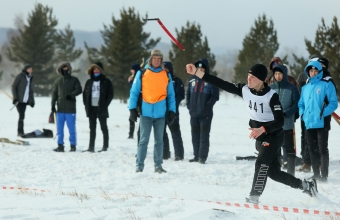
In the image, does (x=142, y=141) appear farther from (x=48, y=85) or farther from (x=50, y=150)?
(x=48, y=85)

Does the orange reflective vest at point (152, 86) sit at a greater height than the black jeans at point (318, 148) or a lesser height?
greater

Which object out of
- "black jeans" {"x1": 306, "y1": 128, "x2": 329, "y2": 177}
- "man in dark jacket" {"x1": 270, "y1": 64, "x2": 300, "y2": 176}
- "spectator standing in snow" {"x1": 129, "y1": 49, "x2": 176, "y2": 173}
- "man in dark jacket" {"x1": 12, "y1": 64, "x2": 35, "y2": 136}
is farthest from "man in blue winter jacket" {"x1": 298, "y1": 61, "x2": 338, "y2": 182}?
"man in dark jacket" {"x1": 12, "y1": 64, "x2": 35, "y2": 136}

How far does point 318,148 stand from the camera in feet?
25.5

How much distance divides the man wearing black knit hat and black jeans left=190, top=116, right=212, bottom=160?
3.80 meters

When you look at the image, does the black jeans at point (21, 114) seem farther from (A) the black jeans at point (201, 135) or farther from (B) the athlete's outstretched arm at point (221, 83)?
(B) the athlete's outstretched arm at point (221, 83)

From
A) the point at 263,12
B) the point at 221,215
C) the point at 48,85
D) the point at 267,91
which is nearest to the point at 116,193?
the point at 221,215

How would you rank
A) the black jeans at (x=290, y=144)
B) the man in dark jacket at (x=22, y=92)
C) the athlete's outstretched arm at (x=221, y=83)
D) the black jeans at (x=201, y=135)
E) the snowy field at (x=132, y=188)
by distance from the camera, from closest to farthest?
the snowy field at (x=132, y=188), the athlete's outstretched arm at (x=221, y=83), the black jeans at (x=290, y=144), the black jeans at (x=201, y=135), the man in dark jacket at (x=22, y=92)

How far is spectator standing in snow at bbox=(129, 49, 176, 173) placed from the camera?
810 centimetres

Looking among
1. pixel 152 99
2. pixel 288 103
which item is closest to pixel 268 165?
pixel 288 103

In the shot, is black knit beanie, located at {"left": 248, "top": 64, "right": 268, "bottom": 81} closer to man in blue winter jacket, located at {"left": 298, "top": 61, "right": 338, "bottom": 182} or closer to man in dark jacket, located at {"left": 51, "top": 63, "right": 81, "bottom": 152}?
man in blue winter jacket, located at {"left": 298, "top": 61, "right": 338, "bottom": 182}

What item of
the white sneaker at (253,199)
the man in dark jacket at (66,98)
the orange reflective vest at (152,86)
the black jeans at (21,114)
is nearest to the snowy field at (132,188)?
the white sneaker at (253,199)

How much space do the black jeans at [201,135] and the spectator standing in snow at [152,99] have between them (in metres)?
1.57

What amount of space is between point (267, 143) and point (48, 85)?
159ft

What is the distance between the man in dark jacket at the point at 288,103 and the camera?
8016 millimetres
